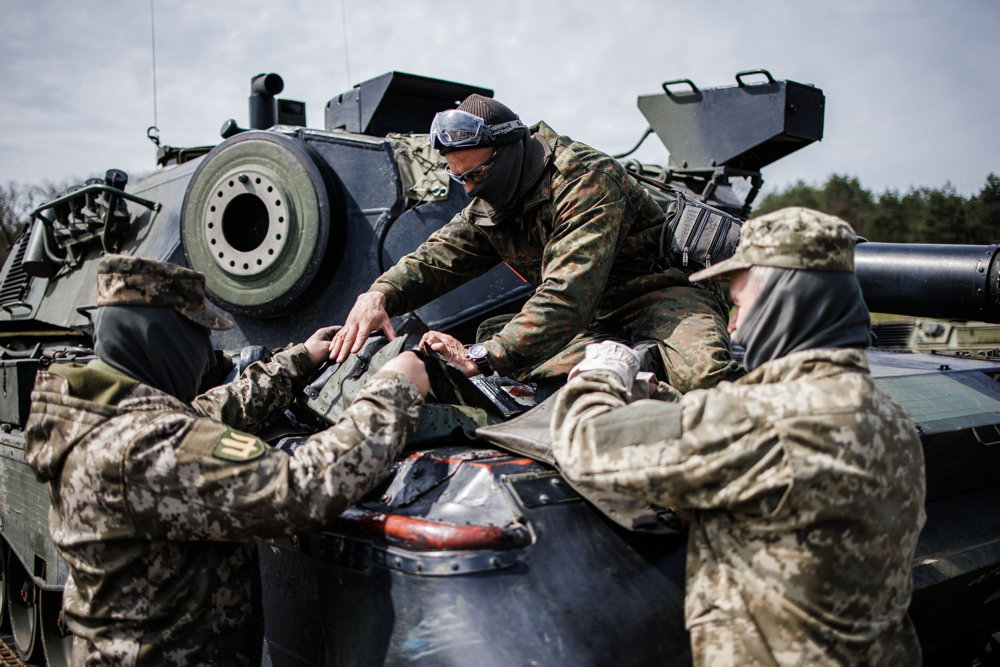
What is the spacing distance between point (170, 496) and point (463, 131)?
160 cm

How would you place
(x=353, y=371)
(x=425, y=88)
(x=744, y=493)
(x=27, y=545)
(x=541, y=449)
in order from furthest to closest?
(x=425, y=88) < (x=27, y=545) < (x=353, y=371) < (x=541, y=449) < (x=744, y=493)

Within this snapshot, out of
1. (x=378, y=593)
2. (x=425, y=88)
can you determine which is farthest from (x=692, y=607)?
(x=425, y=88)

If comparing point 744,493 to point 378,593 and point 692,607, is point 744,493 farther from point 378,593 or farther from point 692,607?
point 378,593

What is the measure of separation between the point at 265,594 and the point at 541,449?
976 mm

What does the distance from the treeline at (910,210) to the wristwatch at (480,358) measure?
27.8 metres

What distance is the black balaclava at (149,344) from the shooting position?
224 centimetres

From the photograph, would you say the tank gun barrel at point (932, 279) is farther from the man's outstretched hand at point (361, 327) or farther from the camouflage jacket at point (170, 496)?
the camouflage jacket at point (170, 496)

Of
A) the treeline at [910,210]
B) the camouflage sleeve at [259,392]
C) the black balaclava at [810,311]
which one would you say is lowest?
the camouflage sleeve at [259,392]

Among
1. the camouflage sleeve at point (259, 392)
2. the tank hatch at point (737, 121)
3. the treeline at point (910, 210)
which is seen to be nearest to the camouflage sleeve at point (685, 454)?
the camouflage sleeve at point (259, 392)

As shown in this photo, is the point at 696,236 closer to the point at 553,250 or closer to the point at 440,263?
the point at 553,250

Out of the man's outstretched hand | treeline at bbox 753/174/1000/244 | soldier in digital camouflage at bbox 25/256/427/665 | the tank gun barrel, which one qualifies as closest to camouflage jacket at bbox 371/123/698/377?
the man's outstretched hand

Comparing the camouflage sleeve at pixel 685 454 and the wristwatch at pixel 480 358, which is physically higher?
the wristwatch at pixel 480 358

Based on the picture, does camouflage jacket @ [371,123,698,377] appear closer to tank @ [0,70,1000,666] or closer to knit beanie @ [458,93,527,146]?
knit beanie @ [458,93,527,146]

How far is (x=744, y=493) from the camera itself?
1823 mm
